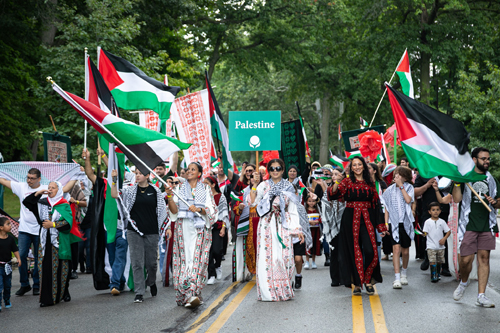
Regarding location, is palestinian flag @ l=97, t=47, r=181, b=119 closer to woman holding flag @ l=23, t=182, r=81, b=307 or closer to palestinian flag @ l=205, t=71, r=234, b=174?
palestinian flag @ l=205, t=71, r=234, b=174

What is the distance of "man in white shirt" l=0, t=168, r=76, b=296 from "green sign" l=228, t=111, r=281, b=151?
315 cm

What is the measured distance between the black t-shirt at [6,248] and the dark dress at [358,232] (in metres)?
4.48

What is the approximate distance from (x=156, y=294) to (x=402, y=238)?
4.08 meters

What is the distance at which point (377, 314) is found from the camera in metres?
7.14

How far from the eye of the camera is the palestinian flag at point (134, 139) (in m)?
7.74

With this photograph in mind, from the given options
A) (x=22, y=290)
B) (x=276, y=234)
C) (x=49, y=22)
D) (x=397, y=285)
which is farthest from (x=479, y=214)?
(x=49, y=22)

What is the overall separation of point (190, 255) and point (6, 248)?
8.30ft

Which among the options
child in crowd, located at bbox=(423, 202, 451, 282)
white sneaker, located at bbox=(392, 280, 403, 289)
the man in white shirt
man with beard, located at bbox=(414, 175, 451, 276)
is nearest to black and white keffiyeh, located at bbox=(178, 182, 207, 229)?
the man in white shirt

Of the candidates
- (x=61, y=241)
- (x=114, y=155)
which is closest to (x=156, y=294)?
(x=61, y=241)

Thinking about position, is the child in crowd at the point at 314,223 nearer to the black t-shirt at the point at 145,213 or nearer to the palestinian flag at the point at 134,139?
the black t-shirt at the point at 145,213

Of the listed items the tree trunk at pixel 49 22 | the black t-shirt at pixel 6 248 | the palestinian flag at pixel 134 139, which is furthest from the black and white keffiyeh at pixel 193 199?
the tree trunk at pixel 49 22

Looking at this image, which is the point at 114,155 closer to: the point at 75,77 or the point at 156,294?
the point at 156,294

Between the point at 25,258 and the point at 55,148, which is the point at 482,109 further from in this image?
the point at 25,258

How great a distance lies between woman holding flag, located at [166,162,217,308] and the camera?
25.7 feet
